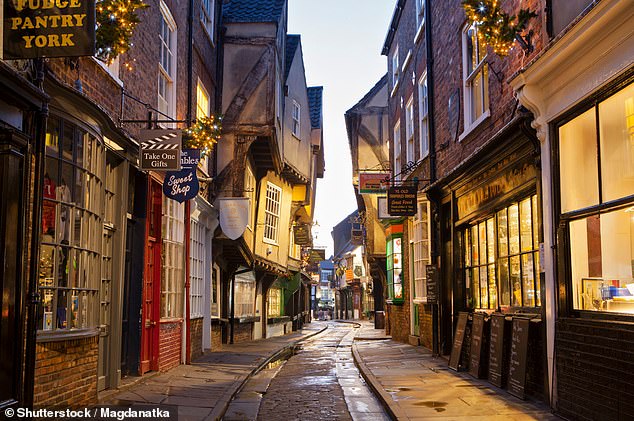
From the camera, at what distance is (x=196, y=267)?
1602cm

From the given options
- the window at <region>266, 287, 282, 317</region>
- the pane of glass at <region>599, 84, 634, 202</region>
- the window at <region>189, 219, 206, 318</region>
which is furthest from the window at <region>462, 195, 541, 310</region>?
the window at <region>266, 287, 282, 317</region>

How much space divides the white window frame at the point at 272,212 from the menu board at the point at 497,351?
13.5m

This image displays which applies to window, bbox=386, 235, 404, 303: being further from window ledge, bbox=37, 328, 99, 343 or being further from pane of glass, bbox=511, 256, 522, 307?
window ledge, bbox=37, 328, 99, 343

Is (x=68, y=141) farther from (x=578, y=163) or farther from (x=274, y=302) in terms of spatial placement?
(x=274, y=302)

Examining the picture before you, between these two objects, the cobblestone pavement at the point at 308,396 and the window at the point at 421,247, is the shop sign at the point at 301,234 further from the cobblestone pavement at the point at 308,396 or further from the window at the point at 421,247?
the cobblestone pavement at the point at 308,396

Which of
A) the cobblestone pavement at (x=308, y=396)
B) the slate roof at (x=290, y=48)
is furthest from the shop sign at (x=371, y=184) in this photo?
the cobblestone pavement at (x=308, y=396)

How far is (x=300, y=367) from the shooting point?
15102mm

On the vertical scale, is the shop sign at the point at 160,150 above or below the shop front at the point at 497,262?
above

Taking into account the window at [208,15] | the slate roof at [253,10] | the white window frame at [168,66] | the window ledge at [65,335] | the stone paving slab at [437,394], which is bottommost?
the stone paving slab at [437,394]

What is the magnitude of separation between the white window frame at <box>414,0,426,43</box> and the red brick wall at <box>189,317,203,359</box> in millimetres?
9045

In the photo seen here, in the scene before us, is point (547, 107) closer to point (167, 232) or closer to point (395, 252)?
point (167, 232)

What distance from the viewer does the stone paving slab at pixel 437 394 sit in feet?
26.2

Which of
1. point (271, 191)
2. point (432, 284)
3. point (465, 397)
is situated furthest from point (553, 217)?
point (271, 191)

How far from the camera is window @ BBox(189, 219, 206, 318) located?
15.3 m
